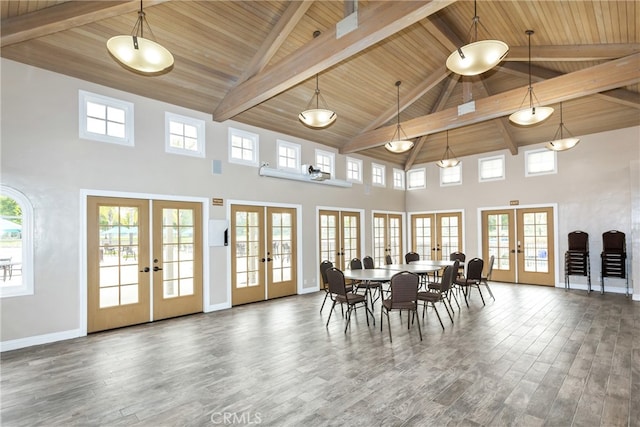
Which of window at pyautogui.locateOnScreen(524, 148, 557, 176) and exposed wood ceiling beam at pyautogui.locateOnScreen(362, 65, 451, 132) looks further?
window at pyautogui.locateOnScreen(524, 148, 557, 176)

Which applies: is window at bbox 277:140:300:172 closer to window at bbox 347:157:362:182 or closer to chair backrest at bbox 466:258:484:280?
window at bbox 347:157:362:182

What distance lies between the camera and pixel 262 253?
7121 mm

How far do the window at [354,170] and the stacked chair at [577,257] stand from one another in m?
5.46

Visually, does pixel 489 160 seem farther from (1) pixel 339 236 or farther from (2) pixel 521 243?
(1) pixel 339 236

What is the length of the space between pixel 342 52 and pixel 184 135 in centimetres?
342

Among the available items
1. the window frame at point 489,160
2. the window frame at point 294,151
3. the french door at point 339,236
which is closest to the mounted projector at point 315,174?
the window frame at point 294,151

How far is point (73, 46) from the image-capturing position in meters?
4.37

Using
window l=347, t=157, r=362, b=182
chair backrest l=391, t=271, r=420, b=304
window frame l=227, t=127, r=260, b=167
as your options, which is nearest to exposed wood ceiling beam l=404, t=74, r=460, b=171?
window l=347, t=157, r=362, b=182

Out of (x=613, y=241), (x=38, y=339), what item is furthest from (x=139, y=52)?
(x=613, y=241)

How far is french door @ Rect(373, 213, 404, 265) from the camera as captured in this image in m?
9.97

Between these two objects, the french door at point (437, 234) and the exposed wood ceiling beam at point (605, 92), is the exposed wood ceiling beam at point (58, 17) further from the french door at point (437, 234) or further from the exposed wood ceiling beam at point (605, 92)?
the french door at point (437, 234)

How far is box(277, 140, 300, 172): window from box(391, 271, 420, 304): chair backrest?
4151 mm

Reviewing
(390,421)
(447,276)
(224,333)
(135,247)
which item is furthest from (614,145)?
(135,247)

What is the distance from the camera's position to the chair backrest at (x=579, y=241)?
7789 millimetres
